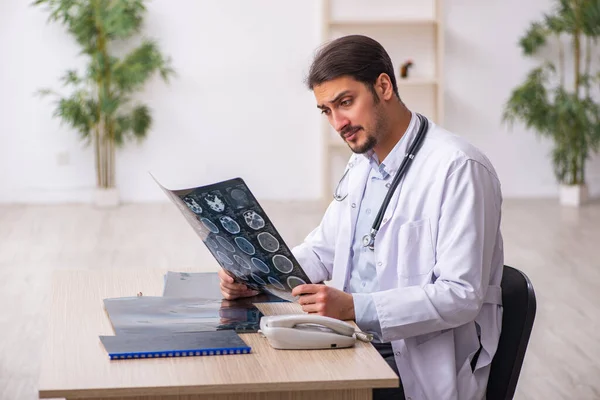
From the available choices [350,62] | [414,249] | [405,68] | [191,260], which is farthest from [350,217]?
[405,68]

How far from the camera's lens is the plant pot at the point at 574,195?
782cm

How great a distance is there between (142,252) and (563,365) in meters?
3.05

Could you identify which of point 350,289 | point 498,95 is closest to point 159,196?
point 498,95

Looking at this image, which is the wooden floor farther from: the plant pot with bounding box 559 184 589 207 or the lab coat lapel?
the lab coat lapel

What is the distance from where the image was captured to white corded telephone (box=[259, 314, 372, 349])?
1.66 m

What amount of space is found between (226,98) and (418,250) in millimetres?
6300

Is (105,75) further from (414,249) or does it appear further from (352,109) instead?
(414,249)

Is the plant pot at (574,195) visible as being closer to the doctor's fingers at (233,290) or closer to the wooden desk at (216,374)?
A: the doctor's fingers at (233,290)

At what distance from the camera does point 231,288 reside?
205 cm

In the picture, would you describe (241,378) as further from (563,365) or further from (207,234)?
(563,365)

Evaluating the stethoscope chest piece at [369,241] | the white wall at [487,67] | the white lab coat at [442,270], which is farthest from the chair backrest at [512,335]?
the white wall at [487,67]

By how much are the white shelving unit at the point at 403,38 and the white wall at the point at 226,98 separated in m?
0.16

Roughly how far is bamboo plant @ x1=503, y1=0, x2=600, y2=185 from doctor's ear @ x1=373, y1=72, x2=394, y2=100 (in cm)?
580

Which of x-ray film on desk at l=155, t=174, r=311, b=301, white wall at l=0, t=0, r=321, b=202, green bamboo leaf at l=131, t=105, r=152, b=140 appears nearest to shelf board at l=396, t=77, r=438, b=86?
white wall at l=0, t=0, r=321, b=202
